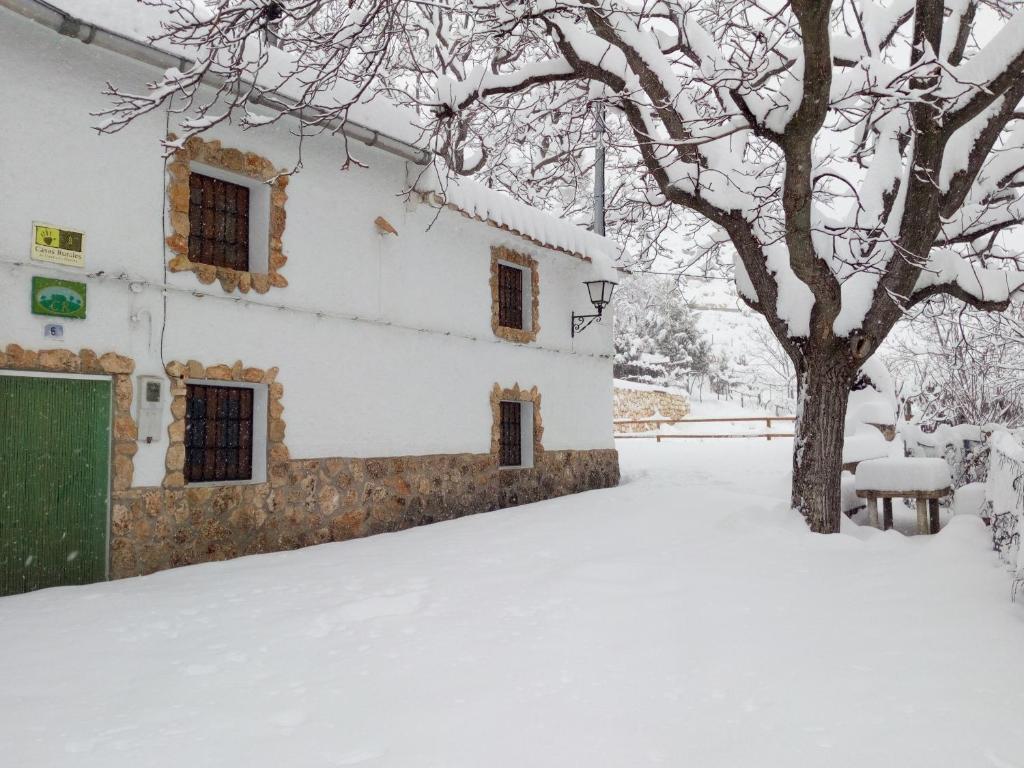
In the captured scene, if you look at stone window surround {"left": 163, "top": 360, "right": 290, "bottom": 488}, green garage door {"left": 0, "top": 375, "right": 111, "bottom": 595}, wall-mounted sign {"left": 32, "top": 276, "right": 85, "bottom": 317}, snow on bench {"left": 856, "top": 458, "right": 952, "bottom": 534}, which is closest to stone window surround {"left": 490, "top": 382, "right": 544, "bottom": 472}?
stone window surround {"left": 163, "top": 360, "right": 290, "bottom": 488}

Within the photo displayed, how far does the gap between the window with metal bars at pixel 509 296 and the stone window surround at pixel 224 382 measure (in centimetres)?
431

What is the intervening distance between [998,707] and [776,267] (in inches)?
190

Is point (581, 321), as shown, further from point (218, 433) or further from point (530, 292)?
point (218, 433)

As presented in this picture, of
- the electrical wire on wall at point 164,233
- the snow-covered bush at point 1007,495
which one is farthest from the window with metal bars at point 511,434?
the snow-covered bush at point 1007,495

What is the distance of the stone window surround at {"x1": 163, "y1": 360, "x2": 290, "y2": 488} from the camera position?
21.5ft

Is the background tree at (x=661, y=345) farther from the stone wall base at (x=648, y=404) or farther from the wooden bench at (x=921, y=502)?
the wooden bench at (x=921, y=502)

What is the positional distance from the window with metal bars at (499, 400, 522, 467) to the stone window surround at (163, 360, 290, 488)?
13.8 ft

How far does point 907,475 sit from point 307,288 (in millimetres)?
6612

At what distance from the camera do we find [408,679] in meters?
3.62

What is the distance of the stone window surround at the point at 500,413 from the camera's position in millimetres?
10461

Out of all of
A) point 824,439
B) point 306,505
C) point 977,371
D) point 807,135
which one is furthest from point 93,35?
point 977,371

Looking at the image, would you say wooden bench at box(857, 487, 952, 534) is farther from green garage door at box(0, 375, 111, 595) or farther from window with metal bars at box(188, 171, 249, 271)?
green garage door at box(0, 375, 111, 595)

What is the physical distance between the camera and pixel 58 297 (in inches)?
229

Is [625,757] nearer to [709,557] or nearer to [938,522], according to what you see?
[709,557]
